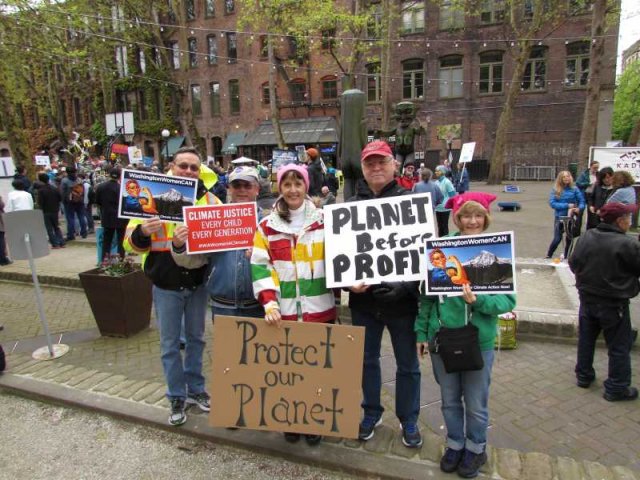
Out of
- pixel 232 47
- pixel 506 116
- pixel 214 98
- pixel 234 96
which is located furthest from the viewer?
pixel 214 98

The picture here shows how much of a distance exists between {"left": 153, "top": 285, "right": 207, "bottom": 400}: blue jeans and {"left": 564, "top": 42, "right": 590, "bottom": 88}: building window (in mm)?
29640

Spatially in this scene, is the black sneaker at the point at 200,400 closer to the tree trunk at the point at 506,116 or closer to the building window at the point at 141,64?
the tree trunk at the point at 506,116

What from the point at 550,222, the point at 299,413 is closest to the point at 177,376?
the point at 299,413

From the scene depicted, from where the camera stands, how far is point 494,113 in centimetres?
2770

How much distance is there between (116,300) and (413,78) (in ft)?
91.7

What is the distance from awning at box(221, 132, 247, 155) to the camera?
110 feet

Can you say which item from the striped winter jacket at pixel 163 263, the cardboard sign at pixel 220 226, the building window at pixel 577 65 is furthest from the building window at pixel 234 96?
the cardboard sign at pixel 220 226

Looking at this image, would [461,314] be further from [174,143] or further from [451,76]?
[174,143]

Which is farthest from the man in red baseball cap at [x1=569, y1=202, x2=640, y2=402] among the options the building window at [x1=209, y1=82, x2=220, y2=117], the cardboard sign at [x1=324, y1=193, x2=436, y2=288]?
the building window at [x1=209, y1=82, x2=220, y2=117]

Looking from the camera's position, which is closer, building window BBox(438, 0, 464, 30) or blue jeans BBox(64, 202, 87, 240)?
blue jeans BBox(64, 202, 87, 240)

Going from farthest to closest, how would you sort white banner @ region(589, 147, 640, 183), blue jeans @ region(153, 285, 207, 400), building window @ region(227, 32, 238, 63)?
building window @ region(227, 32, 238, 63)
white banner @ region(589, 147, 640, 183)
blue jeans @ region(153, 285, 207, 400)

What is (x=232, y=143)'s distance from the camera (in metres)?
33.9

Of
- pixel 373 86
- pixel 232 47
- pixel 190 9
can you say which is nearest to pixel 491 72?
pixel 373 86

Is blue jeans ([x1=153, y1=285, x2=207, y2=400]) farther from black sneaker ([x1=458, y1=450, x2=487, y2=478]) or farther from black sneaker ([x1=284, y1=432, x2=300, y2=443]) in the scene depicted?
black sneaker ([x1=458, y1=450, x2=487, y2=478])
